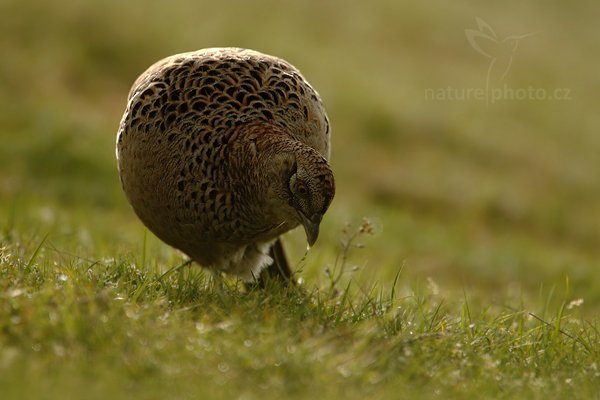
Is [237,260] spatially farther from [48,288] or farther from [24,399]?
[24,399]

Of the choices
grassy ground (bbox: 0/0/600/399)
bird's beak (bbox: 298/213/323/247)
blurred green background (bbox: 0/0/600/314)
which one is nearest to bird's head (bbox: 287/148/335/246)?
bird's beak (bbox: 298/213/323/247)

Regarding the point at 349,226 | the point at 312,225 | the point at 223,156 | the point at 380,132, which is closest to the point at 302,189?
the point at 312,225

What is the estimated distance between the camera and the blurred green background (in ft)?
33.4

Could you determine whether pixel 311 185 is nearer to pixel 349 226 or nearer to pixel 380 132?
pixel 349 226

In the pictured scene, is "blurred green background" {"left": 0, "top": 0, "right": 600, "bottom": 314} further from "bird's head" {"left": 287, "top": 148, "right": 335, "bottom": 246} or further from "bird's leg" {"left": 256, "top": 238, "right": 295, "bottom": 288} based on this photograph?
"bird's head" {"left": 287, "top": 148, "right": 335, "bottom": 246}

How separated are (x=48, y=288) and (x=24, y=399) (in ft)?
3.31

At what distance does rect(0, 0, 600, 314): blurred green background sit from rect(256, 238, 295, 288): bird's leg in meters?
0.25

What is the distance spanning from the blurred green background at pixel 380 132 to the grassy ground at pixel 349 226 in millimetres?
50

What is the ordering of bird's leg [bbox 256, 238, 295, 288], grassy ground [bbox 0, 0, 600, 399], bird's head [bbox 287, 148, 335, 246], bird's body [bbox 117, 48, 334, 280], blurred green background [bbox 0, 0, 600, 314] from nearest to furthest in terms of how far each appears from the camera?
1. grassy ground [bbox 0, 0, 600, 399]
2. bird's head [bbox 287, 148, 335, 246]
3. bird's body [bbox 117, 48, 334, 280]
4. bird's leg [bbox 256, 238, 295, 288]
5. blurred green background [bbox 0, 0, 600, 314]

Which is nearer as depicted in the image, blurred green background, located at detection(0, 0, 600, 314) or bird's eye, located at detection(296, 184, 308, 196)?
bird's eye, located at detection(296, 184, 308, 196)

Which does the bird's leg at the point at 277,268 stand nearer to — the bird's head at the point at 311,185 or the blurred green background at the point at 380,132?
the blurred green background at the point at 380,132

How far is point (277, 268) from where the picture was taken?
18.9 feet

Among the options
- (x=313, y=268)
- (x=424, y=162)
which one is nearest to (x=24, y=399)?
(x=313, y=268)

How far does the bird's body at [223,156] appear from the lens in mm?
4832
